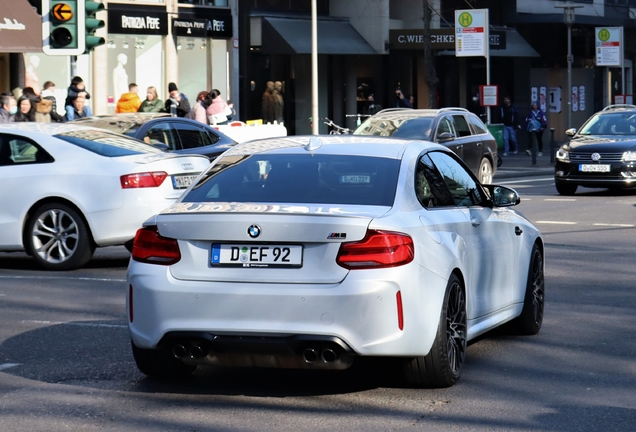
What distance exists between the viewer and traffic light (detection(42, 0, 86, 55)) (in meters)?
17.7

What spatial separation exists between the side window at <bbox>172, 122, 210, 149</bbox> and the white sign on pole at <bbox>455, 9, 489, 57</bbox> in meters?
18.3

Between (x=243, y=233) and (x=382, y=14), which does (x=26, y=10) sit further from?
(x=243, y=233)

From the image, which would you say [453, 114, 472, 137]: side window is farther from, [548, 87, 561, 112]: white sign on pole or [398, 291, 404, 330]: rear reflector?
[548, 87, 561, 112]: white sign on pole

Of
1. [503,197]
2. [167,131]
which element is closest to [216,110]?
[167,131]

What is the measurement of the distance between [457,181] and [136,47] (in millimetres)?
28067

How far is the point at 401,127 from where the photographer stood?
2214cm

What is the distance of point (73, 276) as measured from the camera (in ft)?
40.3

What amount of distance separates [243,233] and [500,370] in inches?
79.3

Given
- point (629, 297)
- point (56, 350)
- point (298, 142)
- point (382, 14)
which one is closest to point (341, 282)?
point (298, 142)

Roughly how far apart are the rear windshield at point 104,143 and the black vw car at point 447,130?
886 cm

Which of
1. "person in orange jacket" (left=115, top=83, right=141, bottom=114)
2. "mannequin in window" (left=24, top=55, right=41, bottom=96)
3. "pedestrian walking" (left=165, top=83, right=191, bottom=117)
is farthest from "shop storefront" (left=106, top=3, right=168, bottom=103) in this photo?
"person in orange jacket" (left=115, top=83, right=141, bottom=114)

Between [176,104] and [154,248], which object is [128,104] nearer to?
[176,104]

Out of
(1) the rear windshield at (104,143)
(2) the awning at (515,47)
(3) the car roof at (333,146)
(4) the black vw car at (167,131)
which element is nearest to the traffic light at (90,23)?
(4) the black vw car at (167,131)

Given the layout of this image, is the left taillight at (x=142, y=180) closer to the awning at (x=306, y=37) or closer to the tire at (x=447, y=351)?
the tire at (x=447, y=351)
